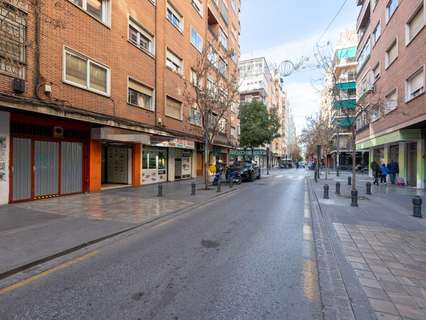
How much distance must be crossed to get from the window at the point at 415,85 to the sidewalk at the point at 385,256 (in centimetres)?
806

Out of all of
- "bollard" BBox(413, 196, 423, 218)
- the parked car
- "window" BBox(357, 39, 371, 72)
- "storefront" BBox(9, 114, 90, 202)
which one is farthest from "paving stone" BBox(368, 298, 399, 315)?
"window" BBox(357, 39, 371, 72)

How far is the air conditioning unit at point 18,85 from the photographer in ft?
27.5

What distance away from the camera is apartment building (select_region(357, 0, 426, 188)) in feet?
44.1

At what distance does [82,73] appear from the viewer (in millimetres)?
11266

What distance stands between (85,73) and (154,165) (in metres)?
7.65

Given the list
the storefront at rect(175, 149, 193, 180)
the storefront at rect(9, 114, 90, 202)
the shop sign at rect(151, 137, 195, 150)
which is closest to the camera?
the storefront at rect(9, 114, 90, 202)

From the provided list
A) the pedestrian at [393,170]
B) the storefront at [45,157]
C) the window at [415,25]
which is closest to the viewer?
the storefront at [45,157]

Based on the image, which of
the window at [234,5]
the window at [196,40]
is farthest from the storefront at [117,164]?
the window at [234,5]

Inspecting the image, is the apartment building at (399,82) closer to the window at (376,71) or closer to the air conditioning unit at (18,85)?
the window at (376,71)

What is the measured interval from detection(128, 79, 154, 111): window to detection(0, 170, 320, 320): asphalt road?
10.7 meters

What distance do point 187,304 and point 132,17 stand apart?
1556cm

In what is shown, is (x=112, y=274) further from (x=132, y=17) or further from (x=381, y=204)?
(x=132, y=17)

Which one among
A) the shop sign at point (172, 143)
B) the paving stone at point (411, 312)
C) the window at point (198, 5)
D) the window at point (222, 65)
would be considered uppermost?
the window at point (198, 5)

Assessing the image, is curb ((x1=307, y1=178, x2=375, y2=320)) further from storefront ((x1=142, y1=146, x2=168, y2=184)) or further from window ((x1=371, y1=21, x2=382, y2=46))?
window ((x1=371, y1=21, x2=382, y2=46))
